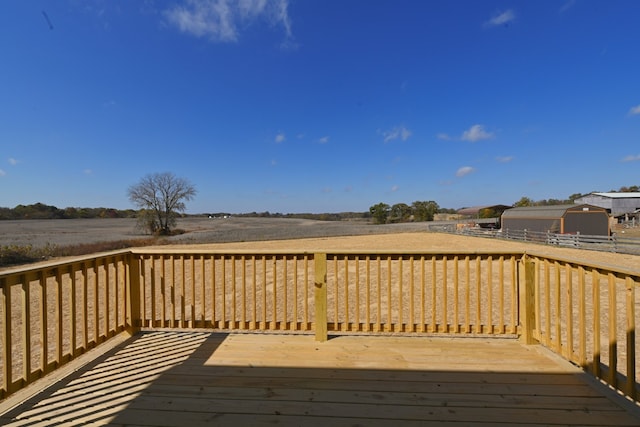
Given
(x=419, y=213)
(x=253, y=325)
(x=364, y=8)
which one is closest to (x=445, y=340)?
(x=253, y=325)

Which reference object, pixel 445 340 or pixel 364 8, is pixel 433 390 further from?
pixel 364 8

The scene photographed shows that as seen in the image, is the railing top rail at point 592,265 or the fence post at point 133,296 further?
the fence post at point 133,296

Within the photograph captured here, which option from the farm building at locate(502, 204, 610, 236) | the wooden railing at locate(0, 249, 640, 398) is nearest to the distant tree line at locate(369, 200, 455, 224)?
the farm building at locate(502, 204, 610, 236)

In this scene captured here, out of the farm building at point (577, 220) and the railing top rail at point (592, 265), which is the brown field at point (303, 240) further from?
the farm building at point (577, 220)

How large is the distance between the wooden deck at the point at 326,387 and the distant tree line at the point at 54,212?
103 ft

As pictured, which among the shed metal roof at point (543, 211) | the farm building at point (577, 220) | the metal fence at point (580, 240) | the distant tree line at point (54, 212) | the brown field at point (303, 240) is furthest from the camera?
the distant tree line at point (54, 212)

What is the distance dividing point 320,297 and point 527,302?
77.0 inches

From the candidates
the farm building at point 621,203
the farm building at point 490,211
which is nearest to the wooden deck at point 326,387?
the farm building at point 490,211

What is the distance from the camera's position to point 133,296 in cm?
303

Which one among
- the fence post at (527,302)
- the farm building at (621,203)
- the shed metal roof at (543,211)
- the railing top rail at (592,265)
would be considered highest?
the farm building at (621,203)

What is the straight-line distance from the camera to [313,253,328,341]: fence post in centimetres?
279

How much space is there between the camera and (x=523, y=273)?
108 inches

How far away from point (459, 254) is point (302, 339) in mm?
1778

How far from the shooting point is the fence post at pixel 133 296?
298cm
